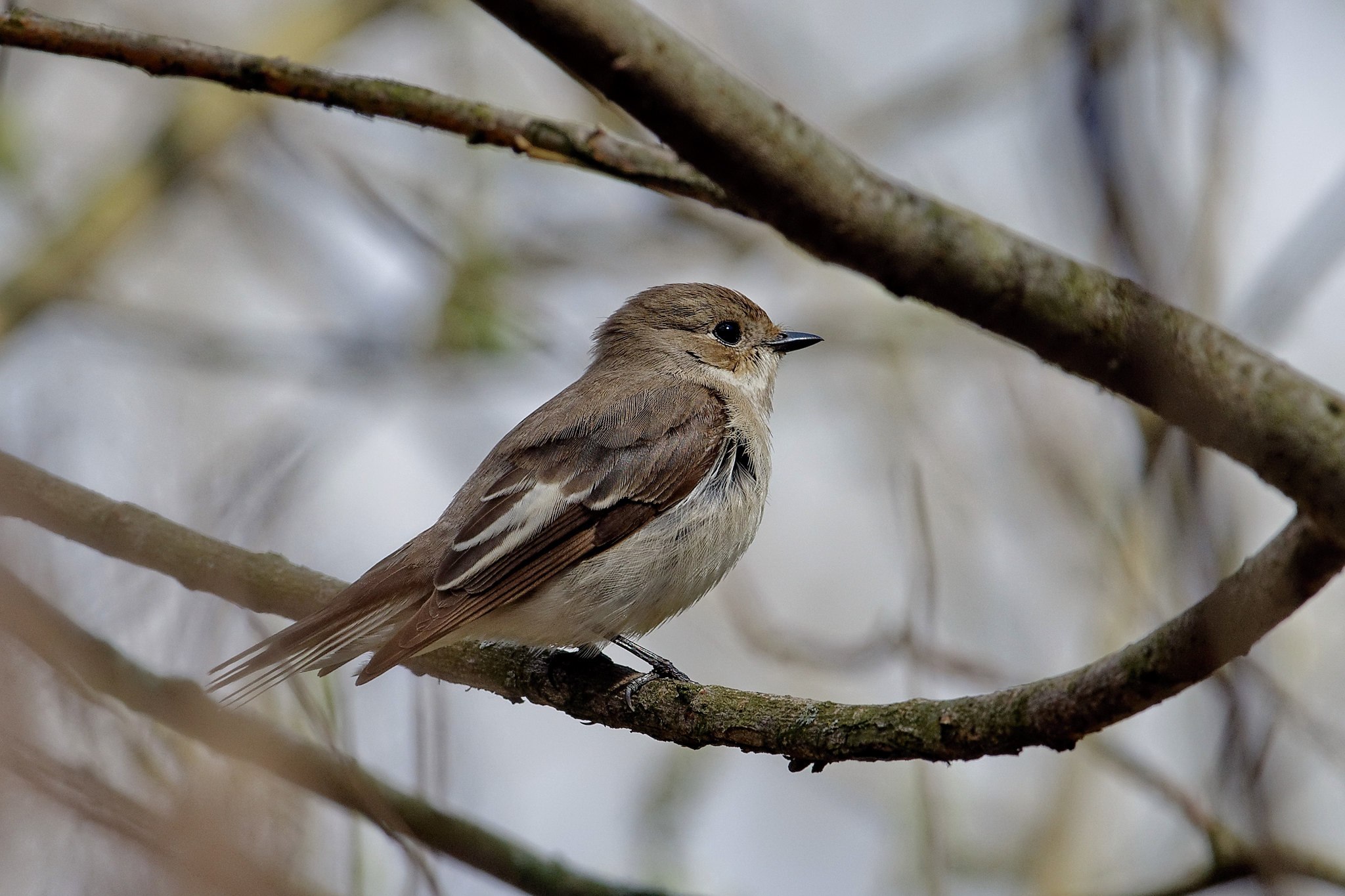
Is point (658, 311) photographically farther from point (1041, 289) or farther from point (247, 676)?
point (1041, 289)

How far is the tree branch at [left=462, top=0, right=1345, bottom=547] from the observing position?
2004mm

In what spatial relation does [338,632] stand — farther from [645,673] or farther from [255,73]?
[255,73]

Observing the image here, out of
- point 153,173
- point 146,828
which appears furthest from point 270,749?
point 153,173

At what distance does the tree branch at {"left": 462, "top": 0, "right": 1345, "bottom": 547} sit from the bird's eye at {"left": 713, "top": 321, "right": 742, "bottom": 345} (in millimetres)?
4318

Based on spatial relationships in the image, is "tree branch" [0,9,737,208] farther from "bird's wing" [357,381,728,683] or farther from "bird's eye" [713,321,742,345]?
"bird's eye" [713,321,742,345]

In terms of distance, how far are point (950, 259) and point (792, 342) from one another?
14.6 feet

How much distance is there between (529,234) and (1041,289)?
658cm

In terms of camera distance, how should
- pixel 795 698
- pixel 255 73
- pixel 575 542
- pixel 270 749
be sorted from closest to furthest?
pixel 270 749
pixel 255 73
pixel 795 698
pixel 575 542

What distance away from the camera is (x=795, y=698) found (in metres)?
3.65

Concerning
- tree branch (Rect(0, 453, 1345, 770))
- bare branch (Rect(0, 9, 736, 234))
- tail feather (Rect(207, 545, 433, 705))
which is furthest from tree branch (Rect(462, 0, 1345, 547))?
tail feather (Rect(207, 545, 433, 705))

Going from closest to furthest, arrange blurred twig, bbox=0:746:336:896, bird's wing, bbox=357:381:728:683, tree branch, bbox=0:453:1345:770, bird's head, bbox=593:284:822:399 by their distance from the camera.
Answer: blurred twig, bbox=0:746:336:896
tree branch, bbox=0:453:1345:770
bird's wing, bbox=357:381:728:683
bird's head, bbox=593:284:822:399

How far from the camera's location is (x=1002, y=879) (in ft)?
23.3

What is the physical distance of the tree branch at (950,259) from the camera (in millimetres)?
2004

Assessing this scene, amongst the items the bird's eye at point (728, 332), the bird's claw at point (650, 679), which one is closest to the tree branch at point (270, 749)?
the bird's claw at point (650, 679)
